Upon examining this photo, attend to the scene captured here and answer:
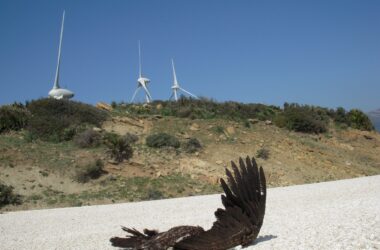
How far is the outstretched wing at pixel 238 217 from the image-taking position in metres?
6.47

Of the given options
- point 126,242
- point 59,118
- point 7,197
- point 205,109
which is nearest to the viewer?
point 126,242

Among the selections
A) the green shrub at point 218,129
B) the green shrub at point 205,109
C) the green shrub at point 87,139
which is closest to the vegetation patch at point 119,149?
the green shrub at point 87,139

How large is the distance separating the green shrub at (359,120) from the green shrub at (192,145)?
18564mm

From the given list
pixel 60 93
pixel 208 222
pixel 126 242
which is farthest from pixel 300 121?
pixel 126 242

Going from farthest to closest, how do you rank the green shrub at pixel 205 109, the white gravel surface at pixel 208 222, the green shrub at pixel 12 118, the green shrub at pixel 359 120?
1. the green shrub at pixel 359 120
2. the green shrub at pixel 205 109
3. the green shrub at pixel 12 118
4. the white gravel surface at pixel 208 222

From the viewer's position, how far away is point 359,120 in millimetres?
39094

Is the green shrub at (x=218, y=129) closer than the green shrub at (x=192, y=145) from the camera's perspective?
No

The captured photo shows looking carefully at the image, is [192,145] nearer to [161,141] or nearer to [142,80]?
[161,141]

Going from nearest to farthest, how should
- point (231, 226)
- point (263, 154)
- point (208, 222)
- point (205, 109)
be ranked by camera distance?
point (231, 226) < point (208, 222) < point (263, 154) < point (205, 109)

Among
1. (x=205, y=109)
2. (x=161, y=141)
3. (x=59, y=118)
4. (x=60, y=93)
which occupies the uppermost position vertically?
(x=60, y=93)

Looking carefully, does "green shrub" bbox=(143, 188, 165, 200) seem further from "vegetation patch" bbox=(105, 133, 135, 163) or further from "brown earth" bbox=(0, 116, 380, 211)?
"vegetation patch" bbox=(105, 133, 135, 163)

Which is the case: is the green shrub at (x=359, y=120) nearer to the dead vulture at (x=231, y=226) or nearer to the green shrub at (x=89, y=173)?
the green shrub at (x=89, y=173)

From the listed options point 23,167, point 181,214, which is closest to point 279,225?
point 181,214

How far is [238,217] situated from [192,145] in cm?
1810
